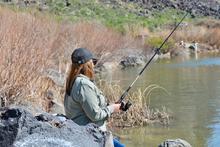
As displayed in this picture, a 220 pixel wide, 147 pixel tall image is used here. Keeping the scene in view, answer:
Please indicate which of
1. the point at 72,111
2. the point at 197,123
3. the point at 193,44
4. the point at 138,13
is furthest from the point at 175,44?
the point at 72,111

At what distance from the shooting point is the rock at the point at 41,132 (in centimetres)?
583

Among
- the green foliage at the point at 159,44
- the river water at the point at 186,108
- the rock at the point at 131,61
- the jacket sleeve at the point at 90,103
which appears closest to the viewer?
the jacket sleeve at the point at 90,103

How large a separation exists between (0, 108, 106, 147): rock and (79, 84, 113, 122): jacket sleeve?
0.37m

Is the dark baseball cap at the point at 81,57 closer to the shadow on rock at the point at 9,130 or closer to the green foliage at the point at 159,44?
the shadow on rock at the point at 9,130

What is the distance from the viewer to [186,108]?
15523mm

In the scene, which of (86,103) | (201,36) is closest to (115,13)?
(201,36)

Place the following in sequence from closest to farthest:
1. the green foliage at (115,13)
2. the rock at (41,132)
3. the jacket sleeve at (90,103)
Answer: the rock at (41,132) < the jacket sleeve at (90,103) < the green foliage at (115,13)

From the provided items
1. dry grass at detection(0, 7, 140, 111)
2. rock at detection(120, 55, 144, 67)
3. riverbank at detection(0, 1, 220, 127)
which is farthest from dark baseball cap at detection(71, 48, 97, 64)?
rock at detection(120, 55, 144, 67)

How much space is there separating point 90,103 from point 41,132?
0.74 m

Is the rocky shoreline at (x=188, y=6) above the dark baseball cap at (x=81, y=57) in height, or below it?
below

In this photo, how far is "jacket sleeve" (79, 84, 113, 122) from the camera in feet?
21.0

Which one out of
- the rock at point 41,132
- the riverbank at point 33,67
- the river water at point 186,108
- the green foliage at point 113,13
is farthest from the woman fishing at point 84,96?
the green foliage at point 113,13

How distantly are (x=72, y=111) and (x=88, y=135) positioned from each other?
685 mm

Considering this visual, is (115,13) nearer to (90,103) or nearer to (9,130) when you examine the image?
(90,103)
